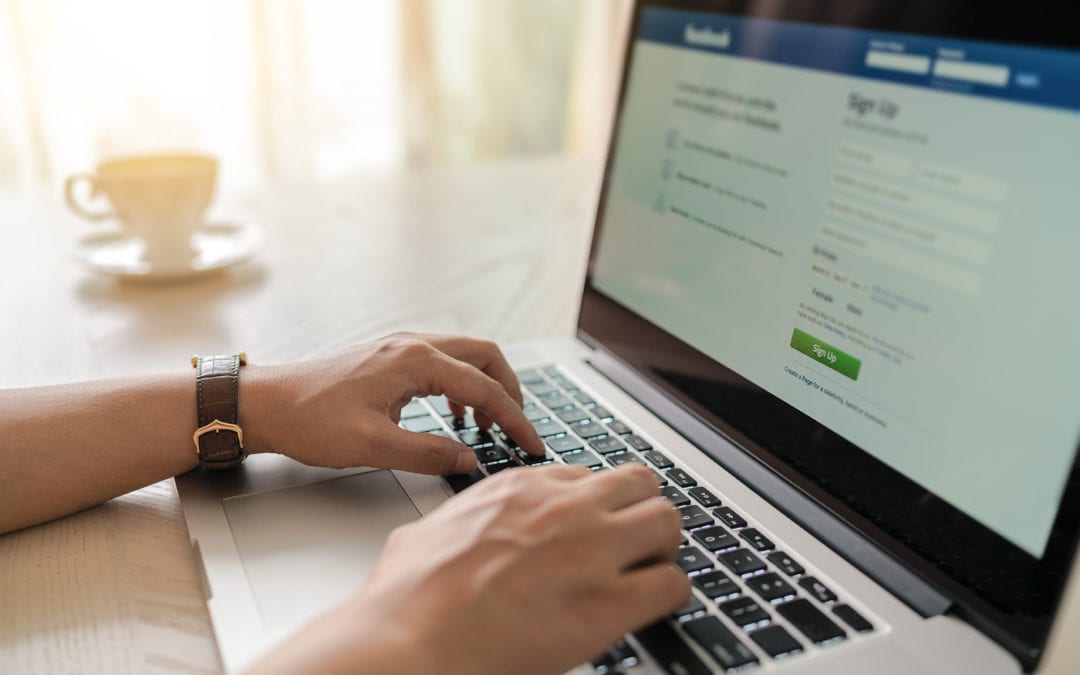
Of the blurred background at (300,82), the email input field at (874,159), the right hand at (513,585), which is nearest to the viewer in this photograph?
the right hand at (513,585)

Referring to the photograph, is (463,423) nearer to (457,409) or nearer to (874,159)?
(457,409)

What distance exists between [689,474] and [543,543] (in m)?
0.20

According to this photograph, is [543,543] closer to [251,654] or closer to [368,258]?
[251,654]

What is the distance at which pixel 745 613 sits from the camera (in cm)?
47

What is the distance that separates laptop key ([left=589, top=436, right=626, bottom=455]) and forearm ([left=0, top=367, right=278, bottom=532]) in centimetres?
25

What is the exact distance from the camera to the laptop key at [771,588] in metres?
0.49

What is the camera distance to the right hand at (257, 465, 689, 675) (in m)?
0.42

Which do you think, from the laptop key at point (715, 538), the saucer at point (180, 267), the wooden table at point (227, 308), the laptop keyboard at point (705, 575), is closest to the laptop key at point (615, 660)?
the laptop keyboard at point (705, 575)

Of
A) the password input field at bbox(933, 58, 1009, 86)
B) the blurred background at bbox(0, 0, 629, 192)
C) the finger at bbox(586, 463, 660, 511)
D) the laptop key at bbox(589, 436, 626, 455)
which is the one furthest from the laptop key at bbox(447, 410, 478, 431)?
the blurred background at bbox(0, 0, 629, 192)

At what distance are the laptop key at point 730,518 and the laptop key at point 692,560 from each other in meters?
0.04

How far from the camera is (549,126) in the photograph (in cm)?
310

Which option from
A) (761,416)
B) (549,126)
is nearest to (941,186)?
(761,416)

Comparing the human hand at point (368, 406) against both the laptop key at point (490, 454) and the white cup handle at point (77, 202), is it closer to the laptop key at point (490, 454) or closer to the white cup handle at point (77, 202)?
the laptop key at point (490, 454)

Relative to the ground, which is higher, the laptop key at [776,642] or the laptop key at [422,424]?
the laptop key at [776,642]
